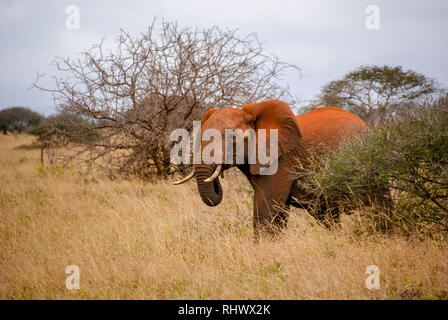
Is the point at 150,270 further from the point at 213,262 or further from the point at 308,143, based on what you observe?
the point at 308,143

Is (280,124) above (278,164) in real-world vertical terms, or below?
above

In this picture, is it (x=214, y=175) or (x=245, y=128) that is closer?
(x=214, y=175)

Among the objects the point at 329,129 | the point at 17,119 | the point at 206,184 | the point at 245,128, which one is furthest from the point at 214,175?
the point at 17,119

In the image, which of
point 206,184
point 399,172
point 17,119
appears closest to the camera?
point 399,172

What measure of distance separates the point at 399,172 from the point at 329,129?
127cm

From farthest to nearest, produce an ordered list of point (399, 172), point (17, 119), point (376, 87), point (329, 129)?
point (17, 119), point (376, 87), point (329, 129), point (399, 172)

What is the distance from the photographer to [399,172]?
170 inches

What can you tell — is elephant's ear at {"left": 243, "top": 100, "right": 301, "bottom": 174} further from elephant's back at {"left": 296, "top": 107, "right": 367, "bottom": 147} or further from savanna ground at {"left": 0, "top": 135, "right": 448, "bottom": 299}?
savanna ground at {"left": 0, "top": 135, "right": 448, "bottom": 299}

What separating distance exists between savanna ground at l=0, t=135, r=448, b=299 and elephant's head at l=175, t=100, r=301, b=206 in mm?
709

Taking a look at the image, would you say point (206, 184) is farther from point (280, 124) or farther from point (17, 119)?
point (17, 119)

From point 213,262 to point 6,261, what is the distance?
2.51 m

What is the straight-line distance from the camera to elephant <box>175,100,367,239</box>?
15.8 feet

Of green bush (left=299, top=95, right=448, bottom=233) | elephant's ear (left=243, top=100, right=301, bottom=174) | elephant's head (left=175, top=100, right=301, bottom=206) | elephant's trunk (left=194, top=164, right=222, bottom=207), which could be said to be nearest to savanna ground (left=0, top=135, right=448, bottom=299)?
green bush (left=299, top=95, right=448, bottom=233)
